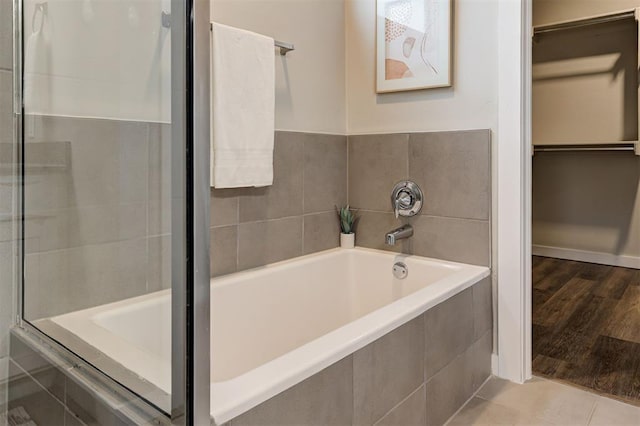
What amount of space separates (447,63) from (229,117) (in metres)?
1.02

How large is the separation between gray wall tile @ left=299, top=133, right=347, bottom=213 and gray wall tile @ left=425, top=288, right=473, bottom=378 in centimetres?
84

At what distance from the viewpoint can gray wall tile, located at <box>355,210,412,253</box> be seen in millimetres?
2268

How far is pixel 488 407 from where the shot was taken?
1750 mm

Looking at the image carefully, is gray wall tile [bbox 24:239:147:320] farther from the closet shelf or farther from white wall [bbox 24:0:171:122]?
the closet shelf

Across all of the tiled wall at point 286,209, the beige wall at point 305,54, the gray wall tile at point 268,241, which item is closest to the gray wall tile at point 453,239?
the tiled wall at point 286,209

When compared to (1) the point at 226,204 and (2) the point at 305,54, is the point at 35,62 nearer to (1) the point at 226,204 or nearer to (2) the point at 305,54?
(1) the point at 226,204

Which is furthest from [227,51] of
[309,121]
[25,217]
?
[25,217]

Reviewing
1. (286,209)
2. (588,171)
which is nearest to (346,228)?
(286,209)

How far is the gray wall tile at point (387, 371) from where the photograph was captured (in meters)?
1.21

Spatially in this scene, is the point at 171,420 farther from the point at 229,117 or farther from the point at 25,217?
the point at 229,117

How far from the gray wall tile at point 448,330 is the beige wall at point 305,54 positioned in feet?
3.41

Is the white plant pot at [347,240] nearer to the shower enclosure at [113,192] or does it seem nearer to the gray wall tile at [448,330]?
the gray wall tile at [448,330]

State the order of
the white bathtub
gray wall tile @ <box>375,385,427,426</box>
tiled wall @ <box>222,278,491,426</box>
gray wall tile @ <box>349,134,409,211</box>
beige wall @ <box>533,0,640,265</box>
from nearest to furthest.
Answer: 1. the white bathtub
2. tiled wall @ <box>222,278,491,426</box>
3. gray wall tile @ <box>375,385,427,426</box>
4. gray wall tile @ <box>349,134,409,211</box>
5. beige wall @ <box>533,0,640,265</box>

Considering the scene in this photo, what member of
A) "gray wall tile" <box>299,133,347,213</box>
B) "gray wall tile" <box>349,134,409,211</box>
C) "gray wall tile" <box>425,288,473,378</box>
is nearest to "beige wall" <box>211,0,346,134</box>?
"gray wall tile" <box>299,133,347,213</box>
